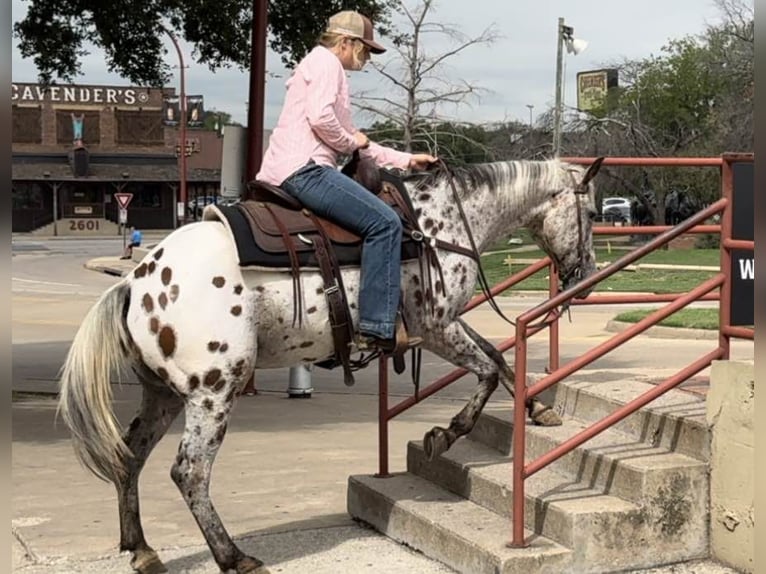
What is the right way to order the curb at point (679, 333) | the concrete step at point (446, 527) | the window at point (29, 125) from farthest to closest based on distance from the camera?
1. the window at point (29, 125)
2. the curb at point (679, 333)
3. the concrete step at point (446, 527)

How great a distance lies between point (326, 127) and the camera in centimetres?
529

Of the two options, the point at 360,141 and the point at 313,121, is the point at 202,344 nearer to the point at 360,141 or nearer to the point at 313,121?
the point at 313,121

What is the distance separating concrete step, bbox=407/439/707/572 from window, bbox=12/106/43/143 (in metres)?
65.6

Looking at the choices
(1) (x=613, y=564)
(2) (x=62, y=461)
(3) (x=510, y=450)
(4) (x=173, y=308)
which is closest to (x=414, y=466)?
(3) (x=510, y=450)

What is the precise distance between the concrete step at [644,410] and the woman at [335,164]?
5.31ft

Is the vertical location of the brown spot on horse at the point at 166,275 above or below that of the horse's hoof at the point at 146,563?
above

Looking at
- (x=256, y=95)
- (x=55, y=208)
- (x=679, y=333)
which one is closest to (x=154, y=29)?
(x=256, y=95)

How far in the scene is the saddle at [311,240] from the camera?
519 centimetres

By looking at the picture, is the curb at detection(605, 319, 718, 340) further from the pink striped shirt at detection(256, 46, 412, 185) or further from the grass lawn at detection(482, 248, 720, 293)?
the pink striped shirt at detection(256, 46, 412, 185)

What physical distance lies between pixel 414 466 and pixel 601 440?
4.27 feet

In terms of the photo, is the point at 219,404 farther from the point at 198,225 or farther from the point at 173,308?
the point at 198,225

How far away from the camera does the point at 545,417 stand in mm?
6340

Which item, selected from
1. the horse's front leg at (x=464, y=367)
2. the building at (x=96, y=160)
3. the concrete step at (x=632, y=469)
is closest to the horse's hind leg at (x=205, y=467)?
the horse's front leg at (x=464, y=367)

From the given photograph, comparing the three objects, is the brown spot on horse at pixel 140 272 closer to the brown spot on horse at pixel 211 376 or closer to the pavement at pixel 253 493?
the brown spot on horse at pixel 211 376
